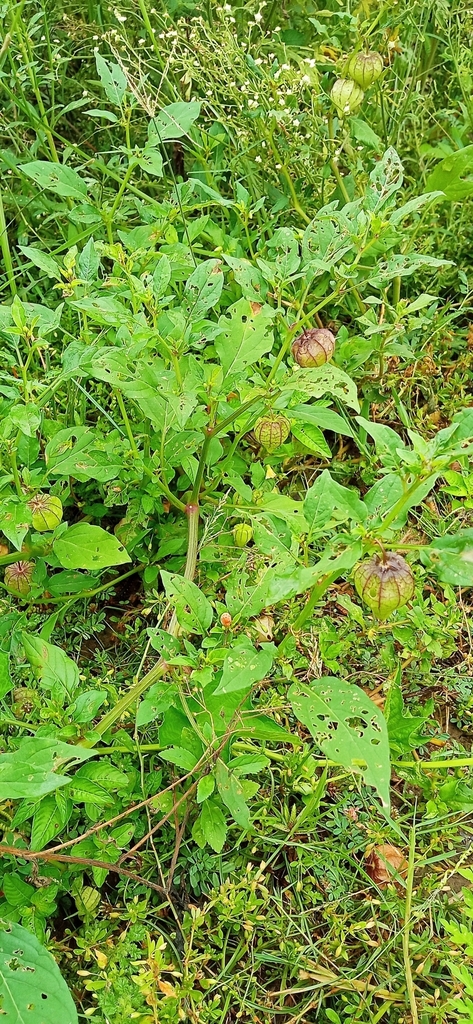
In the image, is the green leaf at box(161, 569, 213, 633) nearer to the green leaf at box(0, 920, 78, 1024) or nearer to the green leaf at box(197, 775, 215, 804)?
the green leaf at box(197, 775, 215, 804)

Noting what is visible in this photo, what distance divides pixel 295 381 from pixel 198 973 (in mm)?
1100

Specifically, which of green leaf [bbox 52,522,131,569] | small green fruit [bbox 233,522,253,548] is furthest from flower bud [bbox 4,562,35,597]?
small green fruit [bbox 233,522,253,548]

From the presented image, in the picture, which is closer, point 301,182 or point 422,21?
point 301,182

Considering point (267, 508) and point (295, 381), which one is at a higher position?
point (295, 381)

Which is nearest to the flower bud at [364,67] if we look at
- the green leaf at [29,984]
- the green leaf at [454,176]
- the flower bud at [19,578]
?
the green leaf at [454,176]

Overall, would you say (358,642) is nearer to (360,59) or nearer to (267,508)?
(267,508)

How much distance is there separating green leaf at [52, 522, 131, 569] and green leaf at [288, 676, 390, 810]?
0.53m

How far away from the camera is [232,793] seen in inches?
53.9

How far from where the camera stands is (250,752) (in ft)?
5.06

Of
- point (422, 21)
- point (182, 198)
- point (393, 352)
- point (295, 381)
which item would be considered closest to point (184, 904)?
point (295, 381)

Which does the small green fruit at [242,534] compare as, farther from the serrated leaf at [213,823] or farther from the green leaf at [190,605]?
the serrated leaf at [213,823]

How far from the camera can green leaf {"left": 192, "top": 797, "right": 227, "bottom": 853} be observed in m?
1.39

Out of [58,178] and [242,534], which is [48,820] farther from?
[58,178]

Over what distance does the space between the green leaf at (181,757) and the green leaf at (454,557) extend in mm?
588
